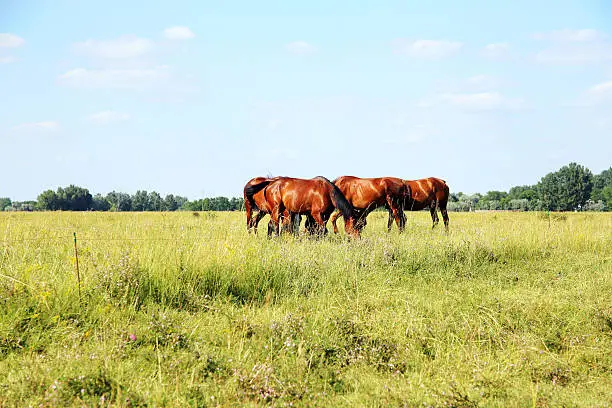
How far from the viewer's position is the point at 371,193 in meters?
14.1

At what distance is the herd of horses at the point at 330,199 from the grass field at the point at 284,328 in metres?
2.85

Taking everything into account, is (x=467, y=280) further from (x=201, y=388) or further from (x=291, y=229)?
(x=201, y=388)

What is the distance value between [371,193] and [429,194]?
322 cm

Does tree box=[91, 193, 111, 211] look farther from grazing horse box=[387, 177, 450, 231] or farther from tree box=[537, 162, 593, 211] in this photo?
tree box=[537, 162, 593, 211]

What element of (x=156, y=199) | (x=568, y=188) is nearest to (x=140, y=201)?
(x=156, y=199)

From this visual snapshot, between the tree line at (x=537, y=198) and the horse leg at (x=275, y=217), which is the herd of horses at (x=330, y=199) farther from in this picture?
the tree line at (x=537, y=198)

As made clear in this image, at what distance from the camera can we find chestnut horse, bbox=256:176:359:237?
1128 cm

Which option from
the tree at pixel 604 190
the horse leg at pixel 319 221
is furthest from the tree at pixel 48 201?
the tree at pixel 604 190

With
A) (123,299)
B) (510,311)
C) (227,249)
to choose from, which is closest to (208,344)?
(123,299)

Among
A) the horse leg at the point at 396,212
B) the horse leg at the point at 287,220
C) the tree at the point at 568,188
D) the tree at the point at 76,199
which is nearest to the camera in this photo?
the horse leg at the point at 287,220

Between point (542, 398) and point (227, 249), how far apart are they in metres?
4.69

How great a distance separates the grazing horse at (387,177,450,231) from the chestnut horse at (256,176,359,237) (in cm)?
523

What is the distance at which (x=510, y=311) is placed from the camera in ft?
20.3

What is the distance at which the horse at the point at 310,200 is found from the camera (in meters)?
11.3
